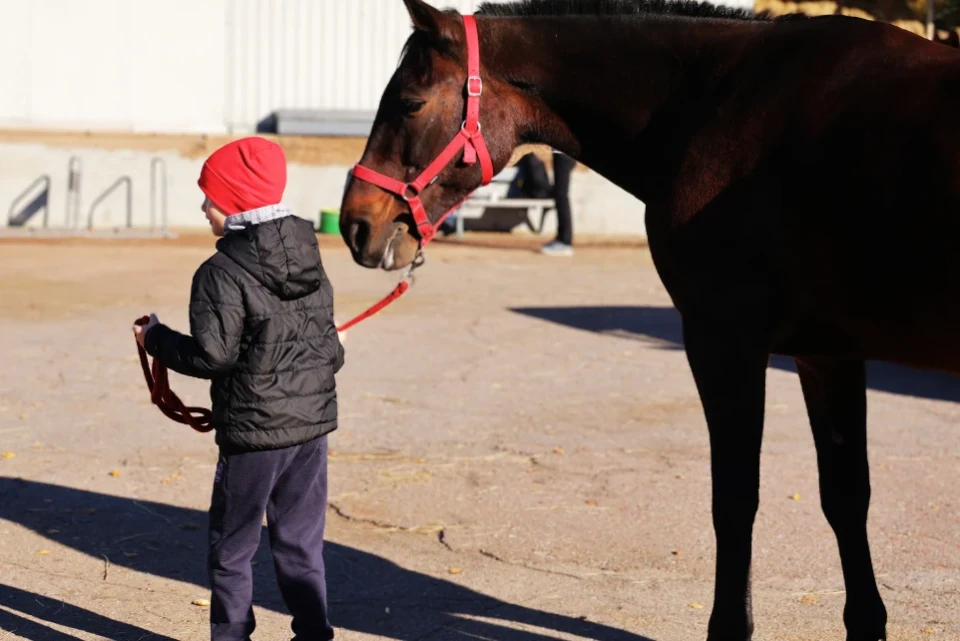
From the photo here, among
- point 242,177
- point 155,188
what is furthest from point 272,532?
point 155,188

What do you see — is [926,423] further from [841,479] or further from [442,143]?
[442,143]

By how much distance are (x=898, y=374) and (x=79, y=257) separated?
29.9ft

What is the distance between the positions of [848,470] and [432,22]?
197 cm

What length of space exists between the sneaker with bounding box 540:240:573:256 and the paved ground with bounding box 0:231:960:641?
5.37 metres

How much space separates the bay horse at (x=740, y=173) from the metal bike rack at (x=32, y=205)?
1418 cm

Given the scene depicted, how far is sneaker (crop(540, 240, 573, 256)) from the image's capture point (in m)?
15.5

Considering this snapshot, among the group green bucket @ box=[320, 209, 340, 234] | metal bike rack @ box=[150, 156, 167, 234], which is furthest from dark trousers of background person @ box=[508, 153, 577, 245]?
metal bike rack @ box=[150, 156, 167, 234]

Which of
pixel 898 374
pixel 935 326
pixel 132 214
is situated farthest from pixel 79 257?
pixel 935 326

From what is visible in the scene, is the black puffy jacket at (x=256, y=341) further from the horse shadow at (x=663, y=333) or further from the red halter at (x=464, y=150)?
the horse shadow at (x=663, y=333)

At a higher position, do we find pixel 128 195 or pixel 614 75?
pixel 614 75

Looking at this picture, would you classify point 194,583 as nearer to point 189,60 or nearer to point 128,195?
point 128,195

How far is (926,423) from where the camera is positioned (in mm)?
7176

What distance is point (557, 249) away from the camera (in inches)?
611

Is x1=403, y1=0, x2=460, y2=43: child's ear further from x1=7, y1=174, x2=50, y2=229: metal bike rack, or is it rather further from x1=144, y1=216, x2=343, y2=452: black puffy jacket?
x1=7, y1=174, x2=50, y2=229: metal bike rack
